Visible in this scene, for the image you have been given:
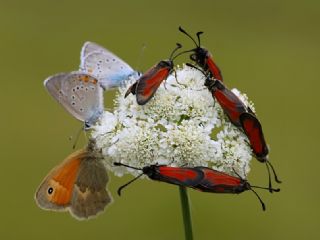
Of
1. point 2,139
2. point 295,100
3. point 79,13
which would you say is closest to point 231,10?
point 79,13

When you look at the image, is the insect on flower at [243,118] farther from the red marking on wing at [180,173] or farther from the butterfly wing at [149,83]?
the red marking on wing at [180,173]

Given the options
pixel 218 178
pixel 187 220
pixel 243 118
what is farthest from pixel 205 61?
pixel 187 220

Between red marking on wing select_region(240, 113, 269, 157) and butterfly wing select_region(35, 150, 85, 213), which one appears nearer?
red marking on wing select_region(240, 113, 269, 157)

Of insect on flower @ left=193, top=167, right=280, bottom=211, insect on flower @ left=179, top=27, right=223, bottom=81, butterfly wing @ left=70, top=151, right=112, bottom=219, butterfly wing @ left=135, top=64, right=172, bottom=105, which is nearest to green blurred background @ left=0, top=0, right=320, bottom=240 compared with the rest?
butterfly wing @ left=70, top=151, right=112, bottom=219

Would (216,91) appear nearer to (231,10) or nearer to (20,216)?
(20,216)

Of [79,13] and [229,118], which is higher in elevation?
[79,13]

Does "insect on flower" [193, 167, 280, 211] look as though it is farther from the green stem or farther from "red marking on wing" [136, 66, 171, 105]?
"red marking on wing" [136, 66, 171, 105]

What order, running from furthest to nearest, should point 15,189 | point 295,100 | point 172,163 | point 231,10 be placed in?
point 231,10 < point 295,100 < point 15,189 < point 172,163
